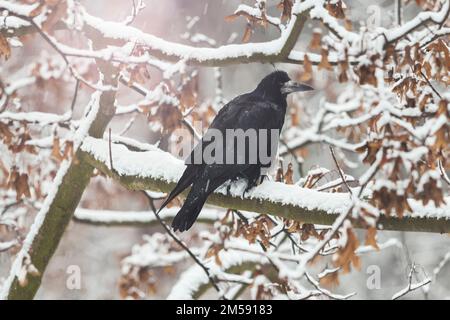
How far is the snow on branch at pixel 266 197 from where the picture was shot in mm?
3979

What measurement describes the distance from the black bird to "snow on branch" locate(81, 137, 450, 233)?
0.08 metres

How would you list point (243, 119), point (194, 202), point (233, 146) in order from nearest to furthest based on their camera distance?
1. point (194, 202)
2. point (233, 146)
3. point (243, 119)

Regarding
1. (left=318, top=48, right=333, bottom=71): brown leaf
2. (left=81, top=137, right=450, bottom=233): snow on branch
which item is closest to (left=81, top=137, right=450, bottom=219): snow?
(left=81, top=137, right=450, bottom=233): snow on branch

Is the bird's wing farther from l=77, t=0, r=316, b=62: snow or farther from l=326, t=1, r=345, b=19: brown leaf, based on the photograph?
l=326, t=1, r=345, b=19: brown leaf

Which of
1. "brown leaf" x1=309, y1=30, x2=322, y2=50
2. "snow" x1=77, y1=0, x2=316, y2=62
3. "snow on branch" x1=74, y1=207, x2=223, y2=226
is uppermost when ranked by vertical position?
"brown leaf" x1=309, y1=30, x2=322, y2=50

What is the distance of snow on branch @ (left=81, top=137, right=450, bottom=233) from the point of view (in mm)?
3979

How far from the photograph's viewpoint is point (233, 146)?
5.30m

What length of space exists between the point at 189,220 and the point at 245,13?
4.63 ft

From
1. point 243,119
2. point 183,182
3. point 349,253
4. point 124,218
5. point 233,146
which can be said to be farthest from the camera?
point 124,218

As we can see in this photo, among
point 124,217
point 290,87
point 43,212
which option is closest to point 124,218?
point 124,217

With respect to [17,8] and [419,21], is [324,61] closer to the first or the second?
[419,21]

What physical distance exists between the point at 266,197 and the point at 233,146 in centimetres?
106

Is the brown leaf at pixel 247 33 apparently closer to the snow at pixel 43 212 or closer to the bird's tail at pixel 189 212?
the bird's tail at pixel 189 212

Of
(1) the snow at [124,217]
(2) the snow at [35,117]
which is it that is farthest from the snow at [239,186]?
(1) the snow at [124,217]
